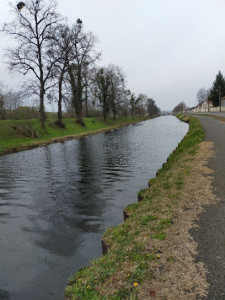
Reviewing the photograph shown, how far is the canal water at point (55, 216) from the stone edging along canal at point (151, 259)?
2.48ft

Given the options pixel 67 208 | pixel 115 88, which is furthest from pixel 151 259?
pixel 115 88

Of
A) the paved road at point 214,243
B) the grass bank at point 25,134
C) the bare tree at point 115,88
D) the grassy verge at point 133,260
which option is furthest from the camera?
the bare tree at point 115,88

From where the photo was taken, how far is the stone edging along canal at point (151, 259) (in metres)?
3.10

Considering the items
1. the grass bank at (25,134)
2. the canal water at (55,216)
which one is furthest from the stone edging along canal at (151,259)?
the grass bank at (25,134)

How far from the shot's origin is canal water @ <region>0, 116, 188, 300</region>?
4.47 metres

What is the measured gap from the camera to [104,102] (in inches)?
2205

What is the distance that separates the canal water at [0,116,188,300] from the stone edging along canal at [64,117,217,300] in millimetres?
756

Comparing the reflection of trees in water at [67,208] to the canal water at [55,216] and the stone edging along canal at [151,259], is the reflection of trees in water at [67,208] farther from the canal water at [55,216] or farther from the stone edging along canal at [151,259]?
the stone edging along canal at [151,259]

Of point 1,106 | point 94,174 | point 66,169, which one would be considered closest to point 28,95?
point 1,106

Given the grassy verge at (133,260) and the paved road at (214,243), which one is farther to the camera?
the grassy verge at (133,260)

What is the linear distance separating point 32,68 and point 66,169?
70.0 ft

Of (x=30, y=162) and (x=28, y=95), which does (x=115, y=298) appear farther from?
(x=28, y=95)

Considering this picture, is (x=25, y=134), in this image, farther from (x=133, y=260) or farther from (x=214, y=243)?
(x=214, y=243)

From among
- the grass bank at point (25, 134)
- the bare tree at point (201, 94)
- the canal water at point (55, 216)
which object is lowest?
the canal water at point (55, 216)
